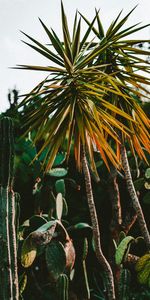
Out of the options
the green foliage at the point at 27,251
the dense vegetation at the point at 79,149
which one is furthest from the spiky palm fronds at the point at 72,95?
the green foliage at the point at 27,251

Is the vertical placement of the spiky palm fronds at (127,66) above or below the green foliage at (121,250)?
above

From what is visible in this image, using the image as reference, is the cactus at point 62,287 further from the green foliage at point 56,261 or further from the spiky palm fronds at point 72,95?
the spiky palm fronds at point 72,95

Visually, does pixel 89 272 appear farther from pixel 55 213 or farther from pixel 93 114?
pixel 93 114

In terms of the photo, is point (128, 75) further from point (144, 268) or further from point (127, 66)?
point (144, 268)

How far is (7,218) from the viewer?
10.0 ft

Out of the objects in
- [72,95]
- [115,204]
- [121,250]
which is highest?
[72,95]

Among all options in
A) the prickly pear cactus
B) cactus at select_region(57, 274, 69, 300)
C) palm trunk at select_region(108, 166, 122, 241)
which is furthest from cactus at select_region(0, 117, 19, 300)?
palm trunk at select_region(108, 166, 122, 241)

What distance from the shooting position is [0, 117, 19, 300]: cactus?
3.03 metres

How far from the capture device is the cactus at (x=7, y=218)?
303cm

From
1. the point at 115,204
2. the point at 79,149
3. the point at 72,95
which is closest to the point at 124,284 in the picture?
the point at 115,204

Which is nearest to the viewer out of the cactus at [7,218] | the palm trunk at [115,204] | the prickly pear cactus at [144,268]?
the cactus at [7,218]

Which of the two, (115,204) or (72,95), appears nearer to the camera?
(72,95)

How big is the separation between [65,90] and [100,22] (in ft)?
2.67

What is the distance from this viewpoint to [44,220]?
387 cm
